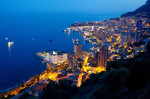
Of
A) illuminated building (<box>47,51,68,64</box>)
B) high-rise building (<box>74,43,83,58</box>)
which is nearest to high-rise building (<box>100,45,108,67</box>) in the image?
high-rise building (<box>74,43,83,58</box>)

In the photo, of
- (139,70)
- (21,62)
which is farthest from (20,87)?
(139,70)

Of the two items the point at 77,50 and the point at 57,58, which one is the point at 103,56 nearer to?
the point at 77,50

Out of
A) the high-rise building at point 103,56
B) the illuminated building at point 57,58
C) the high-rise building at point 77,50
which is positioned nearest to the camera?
the high-rise building at point 103,56

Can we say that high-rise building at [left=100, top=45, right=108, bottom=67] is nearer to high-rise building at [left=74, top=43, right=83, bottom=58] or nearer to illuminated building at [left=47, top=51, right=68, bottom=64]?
high-rise building at [left=74, top=43, right=83, bottom=58]

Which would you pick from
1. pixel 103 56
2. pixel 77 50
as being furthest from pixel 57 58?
pixel 103 56

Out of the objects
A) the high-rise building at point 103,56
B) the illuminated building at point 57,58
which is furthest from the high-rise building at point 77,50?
the high-rise building at point 103,56

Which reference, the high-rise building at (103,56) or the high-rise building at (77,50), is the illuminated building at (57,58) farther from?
the high-rise building at (103,56)

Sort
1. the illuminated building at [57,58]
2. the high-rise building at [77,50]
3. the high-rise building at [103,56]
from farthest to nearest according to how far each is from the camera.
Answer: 1. the high-rise building at [77,50]
2. the illuminated building at [57,58]
3. the high-rise building at [103,56]

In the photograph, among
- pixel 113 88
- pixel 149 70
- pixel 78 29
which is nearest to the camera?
pixel 113 88

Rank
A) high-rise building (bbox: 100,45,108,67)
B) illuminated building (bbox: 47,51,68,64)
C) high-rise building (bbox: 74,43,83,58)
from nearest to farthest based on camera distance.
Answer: high-rise building (bbox: 100,45,108,67)
illuminated building (bbox: 47,51,68,64)
high-rise building (bbox: 74,43,83,58)

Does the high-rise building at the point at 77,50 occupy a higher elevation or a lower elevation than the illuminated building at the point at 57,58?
higher

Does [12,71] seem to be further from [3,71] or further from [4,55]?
[4,55]
